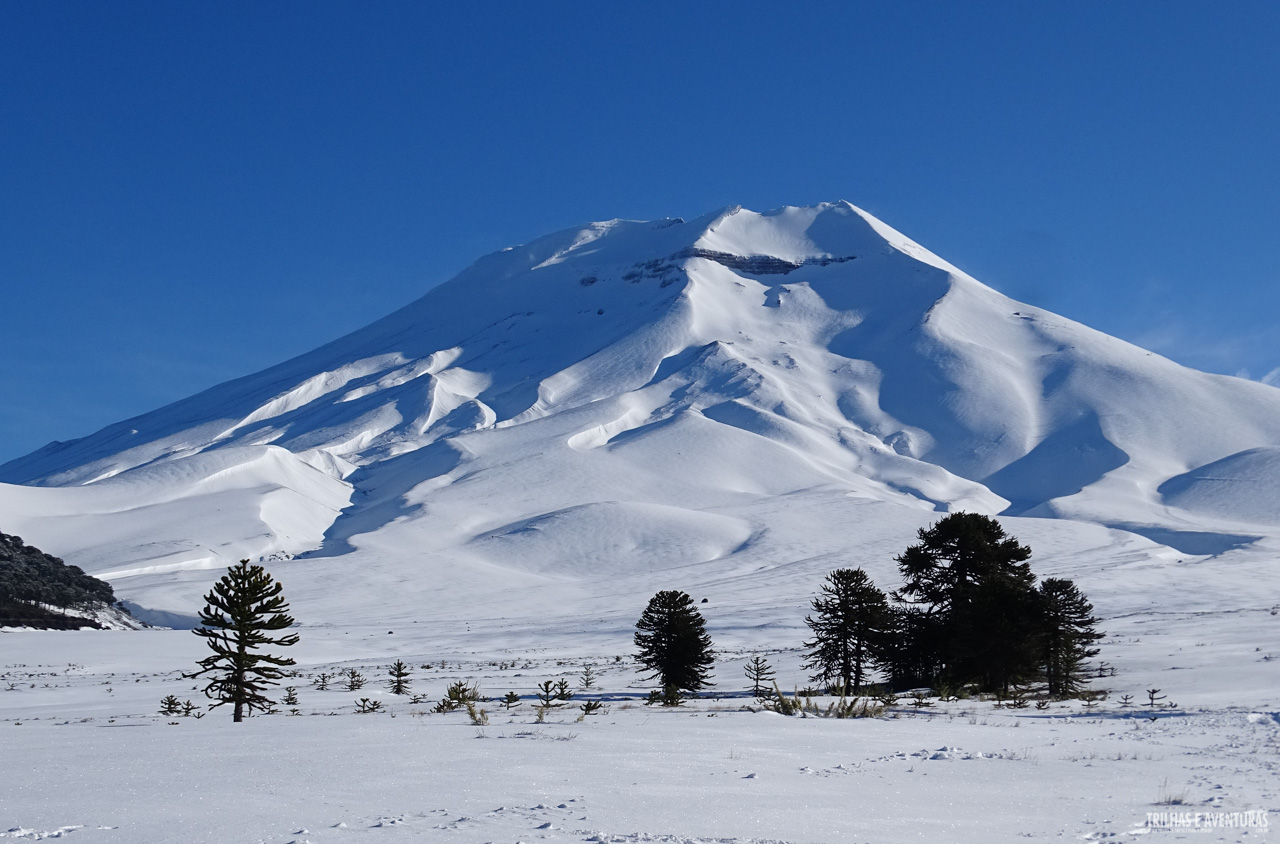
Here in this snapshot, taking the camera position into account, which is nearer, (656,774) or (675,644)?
(656,774)

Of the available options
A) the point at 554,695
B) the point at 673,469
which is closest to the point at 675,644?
the point at 554,695

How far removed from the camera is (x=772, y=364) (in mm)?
199625

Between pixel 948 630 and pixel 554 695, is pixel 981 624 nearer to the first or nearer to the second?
pixel 948 630

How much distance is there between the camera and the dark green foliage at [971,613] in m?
22.0

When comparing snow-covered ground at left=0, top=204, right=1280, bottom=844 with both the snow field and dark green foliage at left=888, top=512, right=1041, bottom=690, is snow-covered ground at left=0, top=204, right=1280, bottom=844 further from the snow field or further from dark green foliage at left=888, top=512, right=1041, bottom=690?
dark green foliage at left=888, top=512, right=1041, bottom=690

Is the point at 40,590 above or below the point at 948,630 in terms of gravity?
above

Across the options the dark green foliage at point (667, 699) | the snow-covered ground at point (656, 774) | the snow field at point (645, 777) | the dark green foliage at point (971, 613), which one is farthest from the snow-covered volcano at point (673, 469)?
the snow field at point (645, 777)

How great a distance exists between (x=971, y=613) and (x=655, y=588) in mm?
65135

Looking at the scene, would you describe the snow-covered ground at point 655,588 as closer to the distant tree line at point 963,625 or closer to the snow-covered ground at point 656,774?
the snow-covered ground at point 656,774

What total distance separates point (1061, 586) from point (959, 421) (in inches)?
6211

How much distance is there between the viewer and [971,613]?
73.8 ft

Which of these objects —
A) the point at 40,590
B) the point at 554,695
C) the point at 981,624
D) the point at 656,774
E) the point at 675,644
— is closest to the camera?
the point at 656,774

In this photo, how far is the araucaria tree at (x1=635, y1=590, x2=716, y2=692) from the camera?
26.1 meters

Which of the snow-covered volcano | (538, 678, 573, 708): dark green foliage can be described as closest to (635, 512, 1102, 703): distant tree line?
(538, 678, 573, 708): dark green foliage
